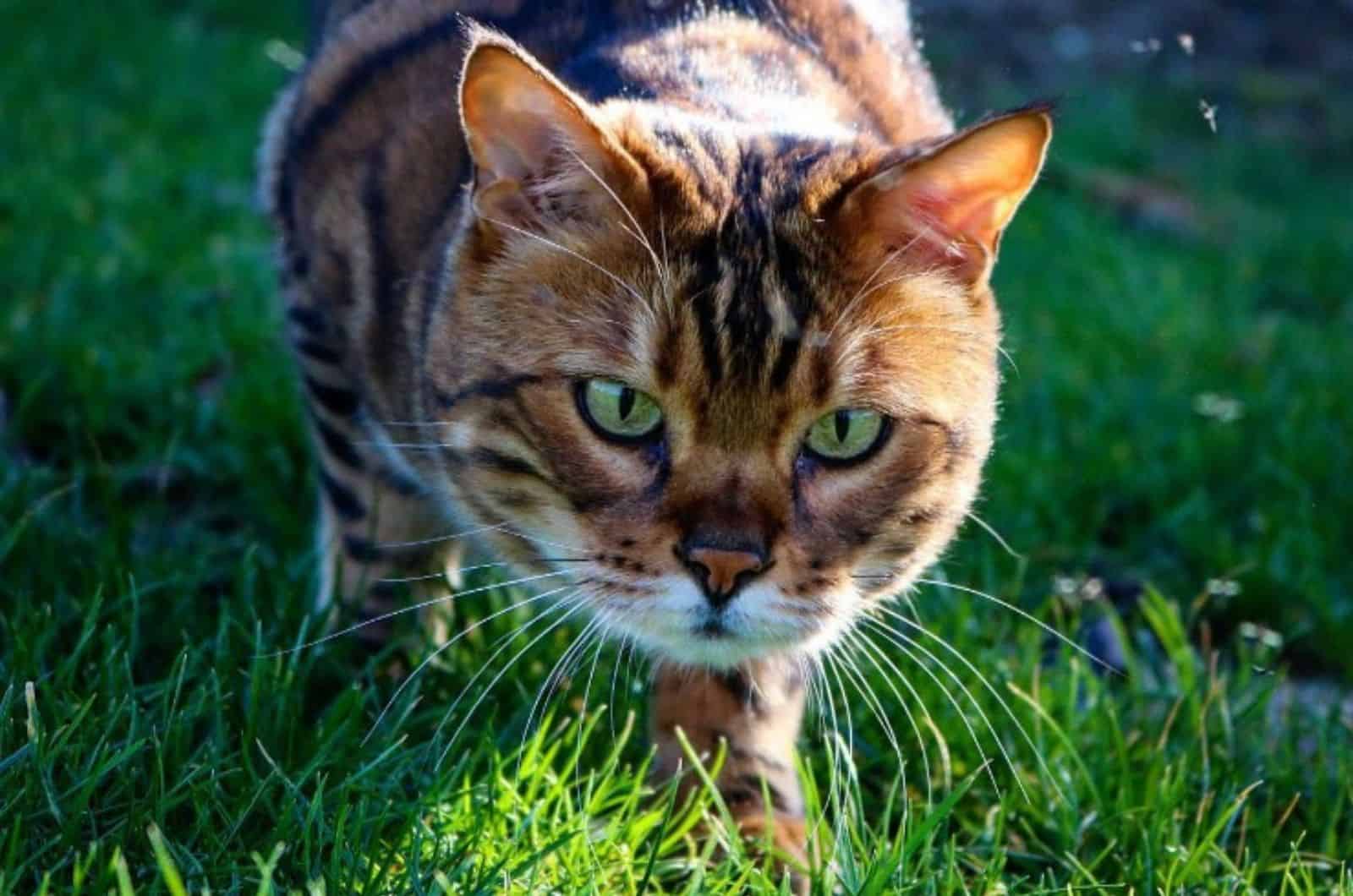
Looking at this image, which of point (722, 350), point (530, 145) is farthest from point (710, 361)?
point (530, 145)

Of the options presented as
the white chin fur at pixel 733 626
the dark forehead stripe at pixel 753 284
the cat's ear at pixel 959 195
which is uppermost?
the cat's ear at pixel 959 195

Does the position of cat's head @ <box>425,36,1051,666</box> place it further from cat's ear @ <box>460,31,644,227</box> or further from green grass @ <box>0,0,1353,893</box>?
green grass @ <box>0,0,1353,893</box>

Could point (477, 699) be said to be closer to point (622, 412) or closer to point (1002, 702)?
point (622, 412)

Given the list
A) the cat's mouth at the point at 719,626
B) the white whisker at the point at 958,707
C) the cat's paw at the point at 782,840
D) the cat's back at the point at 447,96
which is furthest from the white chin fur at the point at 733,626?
the cat's back at the point at 447,96

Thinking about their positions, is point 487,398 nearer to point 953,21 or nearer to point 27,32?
point 27,32

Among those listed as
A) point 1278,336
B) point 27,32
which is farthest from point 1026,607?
point 27,32

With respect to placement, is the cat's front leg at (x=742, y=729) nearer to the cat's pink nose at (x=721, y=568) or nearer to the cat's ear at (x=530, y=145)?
the cat's pink nose at (x=721, y=568)

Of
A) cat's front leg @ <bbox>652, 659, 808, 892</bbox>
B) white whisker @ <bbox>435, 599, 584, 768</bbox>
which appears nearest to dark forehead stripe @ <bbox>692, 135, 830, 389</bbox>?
white whisker @ <bbox>435, 599, 584, 768</bbox>
